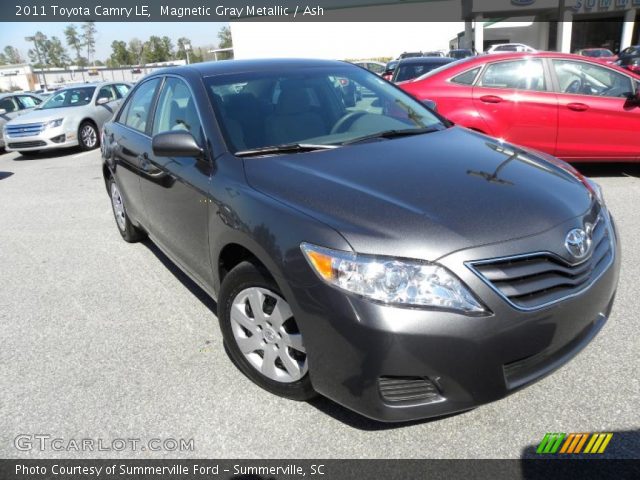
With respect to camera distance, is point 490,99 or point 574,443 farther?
point 490,99

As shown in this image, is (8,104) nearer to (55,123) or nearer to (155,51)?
(55,123)

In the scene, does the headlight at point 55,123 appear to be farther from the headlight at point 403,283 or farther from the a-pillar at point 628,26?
the a-pillar at point 628,26

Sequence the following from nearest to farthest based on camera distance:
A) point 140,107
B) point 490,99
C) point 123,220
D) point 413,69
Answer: point 140,107 → point 123,220 → point 490,99 → point 413,69

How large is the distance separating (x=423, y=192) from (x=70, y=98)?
12889 millimetres

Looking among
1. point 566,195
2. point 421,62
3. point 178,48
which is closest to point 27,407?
point 566,195

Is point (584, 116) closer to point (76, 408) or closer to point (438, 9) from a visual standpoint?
point (76, 408)

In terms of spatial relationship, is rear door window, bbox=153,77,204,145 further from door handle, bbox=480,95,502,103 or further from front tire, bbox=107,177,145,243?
door handle, bbox=480,95,502,103

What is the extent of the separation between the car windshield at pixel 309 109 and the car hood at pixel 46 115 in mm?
10289

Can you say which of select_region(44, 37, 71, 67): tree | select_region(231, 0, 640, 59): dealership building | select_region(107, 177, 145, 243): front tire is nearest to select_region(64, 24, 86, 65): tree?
select_region(44, 37, 71, 67): tree

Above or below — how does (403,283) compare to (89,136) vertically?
above

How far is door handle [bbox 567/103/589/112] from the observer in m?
5.88

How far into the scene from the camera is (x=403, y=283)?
1.91 meters

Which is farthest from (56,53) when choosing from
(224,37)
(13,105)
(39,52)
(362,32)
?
(13,105)

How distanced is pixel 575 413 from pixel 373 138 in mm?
1804
